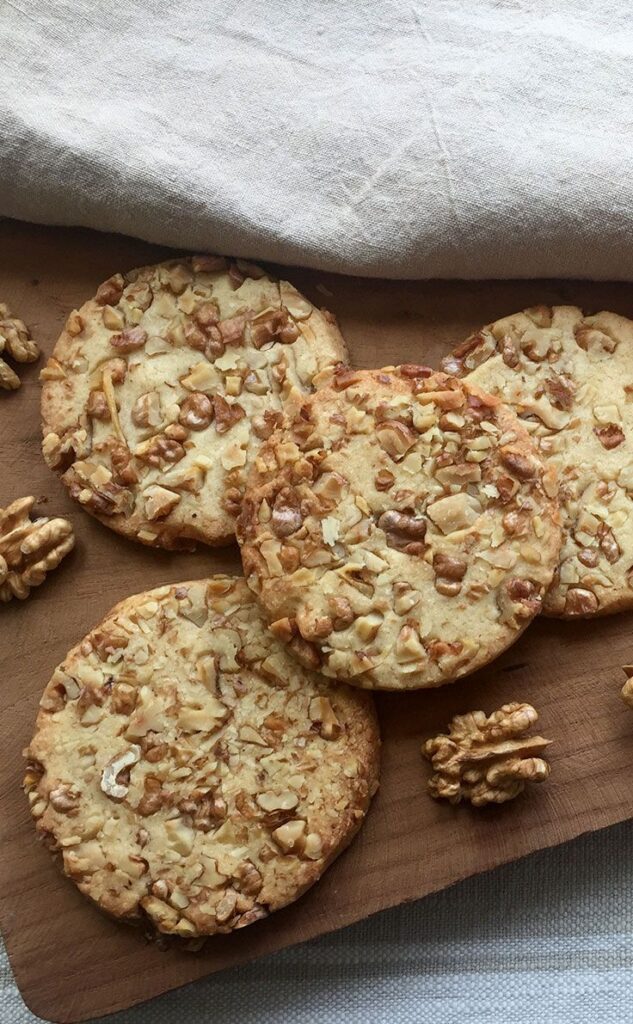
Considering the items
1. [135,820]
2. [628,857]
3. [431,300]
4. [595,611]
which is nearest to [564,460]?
[595,611]

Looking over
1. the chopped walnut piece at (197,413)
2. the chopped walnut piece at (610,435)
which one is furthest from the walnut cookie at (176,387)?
the chopped walnut piece at (610,435)

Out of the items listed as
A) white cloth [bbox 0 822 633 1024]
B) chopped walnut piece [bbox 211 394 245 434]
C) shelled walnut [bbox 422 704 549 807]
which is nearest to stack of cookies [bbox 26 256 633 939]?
chopped walnut piece [bbox 211 394 245 434]

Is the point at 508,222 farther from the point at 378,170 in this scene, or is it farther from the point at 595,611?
the point at 595,611

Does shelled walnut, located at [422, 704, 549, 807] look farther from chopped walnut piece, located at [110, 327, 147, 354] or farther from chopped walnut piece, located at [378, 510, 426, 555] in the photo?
chopped walnut piece, located at [110, 327, 147, 354]

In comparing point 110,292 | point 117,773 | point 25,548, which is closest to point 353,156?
point 110,292

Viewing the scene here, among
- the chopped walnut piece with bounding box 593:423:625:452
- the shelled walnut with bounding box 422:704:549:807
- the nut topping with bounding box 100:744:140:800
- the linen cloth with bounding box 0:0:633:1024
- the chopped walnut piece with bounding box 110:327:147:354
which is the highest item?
the linen cloth with bounding box 0:0:633:1024

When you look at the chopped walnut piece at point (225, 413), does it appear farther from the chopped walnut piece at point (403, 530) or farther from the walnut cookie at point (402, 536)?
the chopped walnut piece at point (403, 530)
